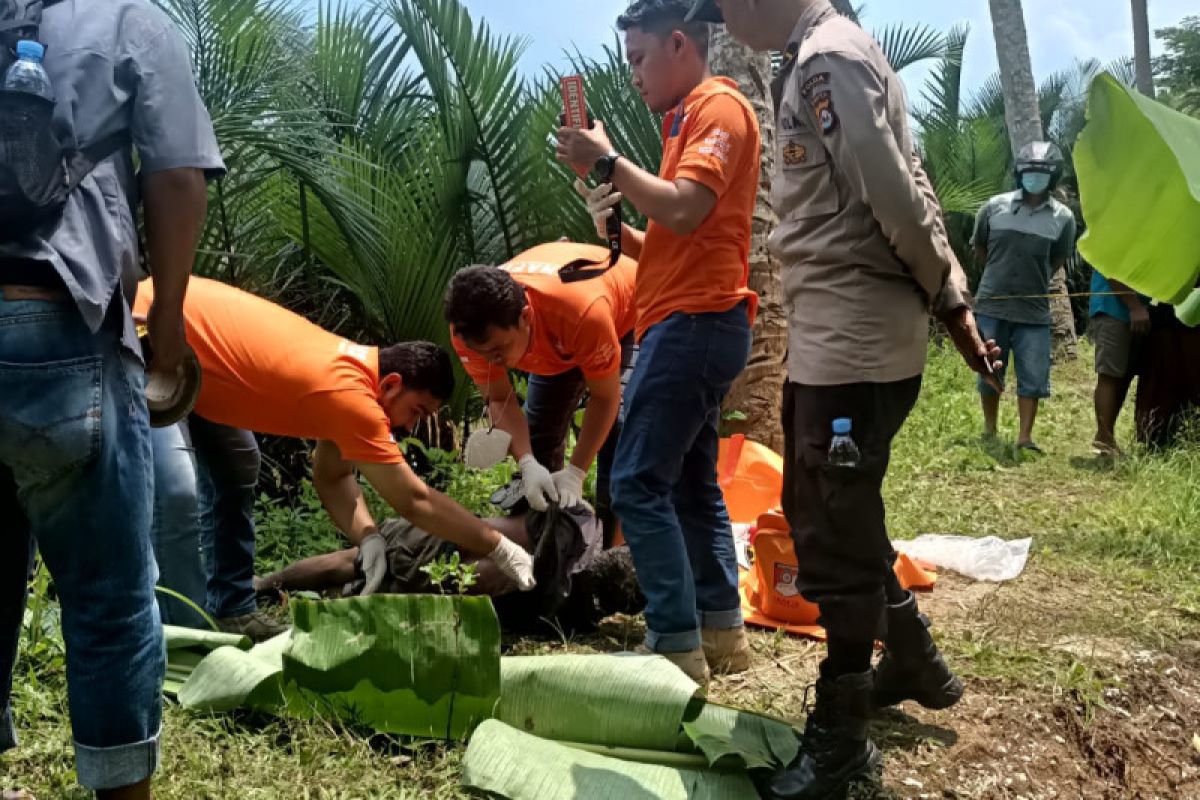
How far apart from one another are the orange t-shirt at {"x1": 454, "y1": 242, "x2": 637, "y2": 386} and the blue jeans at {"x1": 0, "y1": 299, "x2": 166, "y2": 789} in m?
1.39

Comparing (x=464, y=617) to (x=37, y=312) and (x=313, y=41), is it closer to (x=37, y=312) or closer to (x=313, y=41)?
Answer: (x=37, y=312)

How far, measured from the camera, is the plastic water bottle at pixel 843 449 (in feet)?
6.16

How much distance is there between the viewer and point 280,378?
106 inches

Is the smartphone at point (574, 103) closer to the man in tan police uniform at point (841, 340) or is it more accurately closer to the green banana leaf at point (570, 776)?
the man in tan police uniform at point (841, 340)

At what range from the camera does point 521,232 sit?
4801 millimetres

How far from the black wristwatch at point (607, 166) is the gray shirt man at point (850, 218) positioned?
48 centimetres

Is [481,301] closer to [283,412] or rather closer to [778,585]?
[283,412]

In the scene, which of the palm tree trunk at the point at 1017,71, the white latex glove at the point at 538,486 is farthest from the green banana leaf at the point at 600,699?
the palm tree trunk at the point at 1017,71

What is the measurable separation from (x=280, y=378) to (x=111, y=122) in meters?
1.21

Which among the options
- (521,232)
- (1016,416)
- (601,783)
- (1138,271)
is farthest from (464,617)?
(1016,416)

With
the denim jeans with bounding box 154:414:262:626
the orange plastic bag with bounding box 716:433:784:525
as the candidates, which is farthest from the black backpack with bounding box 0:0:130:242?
the orange plastic bag with bounding box 716:433:784:525

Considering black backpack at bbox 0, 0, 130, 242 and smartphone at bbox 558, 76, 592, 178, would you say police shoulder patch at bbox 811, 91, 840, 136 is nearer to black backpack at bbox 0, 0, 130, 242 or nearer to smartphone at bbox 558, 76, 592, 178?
smartphone at bbox 558, 76, 592, 178

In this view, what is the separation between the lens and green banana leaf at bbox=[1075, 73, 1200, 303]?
903 mm

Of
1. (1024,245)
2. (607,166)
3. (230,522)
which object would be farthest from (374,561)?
(1024,245)
